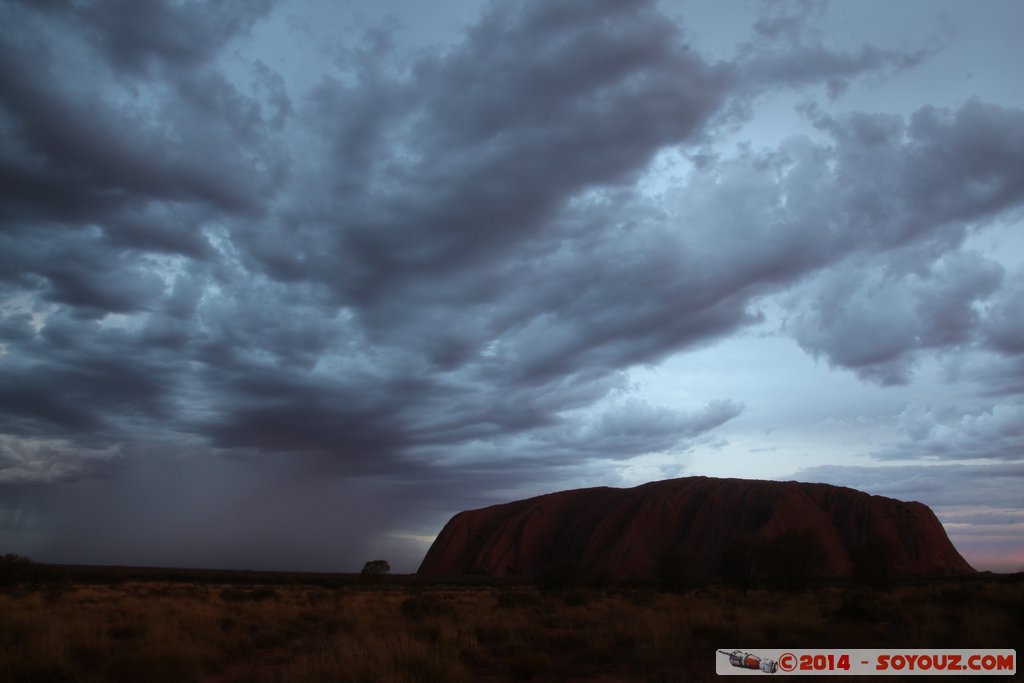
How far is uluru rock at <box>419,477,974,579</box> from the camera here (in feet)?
279

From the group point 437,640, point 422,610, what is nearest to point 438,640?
point 437,640

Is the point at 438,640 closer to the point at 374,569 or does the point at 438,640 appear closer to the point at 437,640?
the point at 437,640

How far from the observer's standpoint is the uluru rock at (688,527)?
85.1 meters

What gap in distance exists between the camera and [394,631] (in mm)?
16578

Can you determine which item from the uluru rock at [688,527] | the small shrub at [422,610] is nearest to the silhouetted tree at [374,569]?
the uluru rock at [688,527]

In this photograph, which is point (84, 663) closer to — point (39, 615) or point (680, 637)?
point (39, 615)

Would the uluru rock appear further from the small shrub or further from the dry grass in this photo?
the dry grass

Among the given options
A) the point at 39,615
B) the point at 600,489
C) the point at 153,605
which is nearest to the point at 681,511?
the point at 600,489

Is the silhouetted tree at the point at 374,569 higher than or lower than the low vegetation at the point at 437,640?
lower

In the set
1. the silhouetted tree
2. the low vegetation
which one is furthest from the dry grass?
the silhouetted tree

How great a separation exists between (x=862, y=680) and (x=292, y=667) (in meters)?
8.92

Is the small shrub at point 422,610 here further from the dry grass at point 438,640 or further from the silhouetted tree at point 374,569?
the silhouetted tree at point 374,569

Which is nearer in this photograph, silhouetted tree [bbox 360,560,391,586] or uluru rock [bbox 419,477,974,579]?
silhouetted tree [bbox 360,560,391,586]

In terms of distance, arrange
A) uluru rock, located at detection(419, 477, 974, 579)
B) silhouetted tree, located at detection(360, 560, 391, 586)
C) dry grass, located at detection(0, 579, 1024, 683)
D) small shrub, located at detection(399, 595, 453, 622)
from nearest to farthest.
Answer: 1. dry grass, located at detection(0, 579, 1024, 683)
2. small shrub, located at detection(399, 595, 453, 622)
3. silhouetted tree, located at detection(360, 560, 391, 586)
4. uluru rock, located at detection(419, 477, 974, 579)
